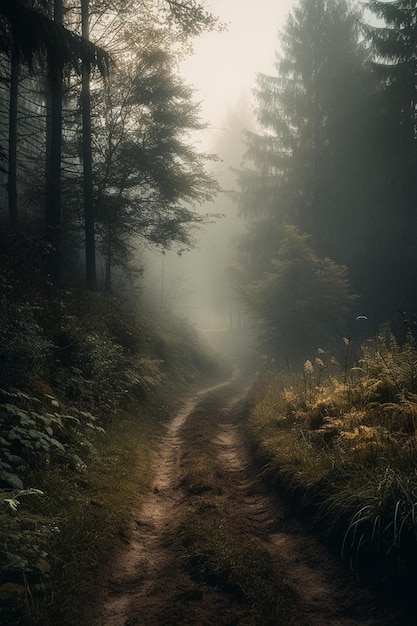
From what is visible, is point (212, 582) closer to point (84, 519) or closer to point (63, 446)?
point (84, 519)

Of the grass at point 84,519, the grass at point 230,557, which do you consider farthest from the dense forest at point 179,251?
the grass at point 230,557

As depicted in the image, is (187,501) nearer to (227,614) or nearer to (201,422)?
(227,614)

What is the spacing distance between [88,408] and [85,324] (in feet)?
12.1

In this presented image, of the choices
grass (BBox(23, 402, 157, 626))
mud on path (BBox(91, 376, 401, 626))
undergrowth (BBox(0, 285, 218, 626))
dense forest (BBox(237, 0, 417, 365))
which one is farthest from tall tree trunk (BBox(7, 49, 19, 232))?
mud on path (BBox(91, 376, 401, 626))

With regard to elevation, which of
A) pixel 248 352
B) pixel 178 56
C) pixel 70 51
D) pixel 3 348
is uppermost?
pixel 178 56

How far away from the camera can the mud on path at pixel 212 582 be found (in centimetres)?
359

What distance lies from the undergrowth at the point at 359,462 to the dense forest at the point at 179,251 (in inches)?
1.4

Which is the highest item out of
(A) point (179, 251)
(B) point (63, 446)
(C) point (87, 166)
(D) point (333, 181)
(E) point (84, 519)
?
(D) point (333, 181)

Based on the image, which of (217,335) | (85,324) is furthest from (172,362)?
(217,335)

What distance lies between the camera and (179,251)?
19969 millimetres

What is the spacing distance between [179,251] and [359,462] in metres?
16.0

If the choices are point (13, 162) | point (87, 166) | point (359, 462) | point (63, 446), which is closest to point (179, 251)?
point (87, 166)

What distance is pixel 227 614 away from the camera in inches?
140

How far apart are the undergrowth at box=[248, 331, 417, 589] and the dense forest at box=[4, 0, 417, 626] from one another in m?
0.04
